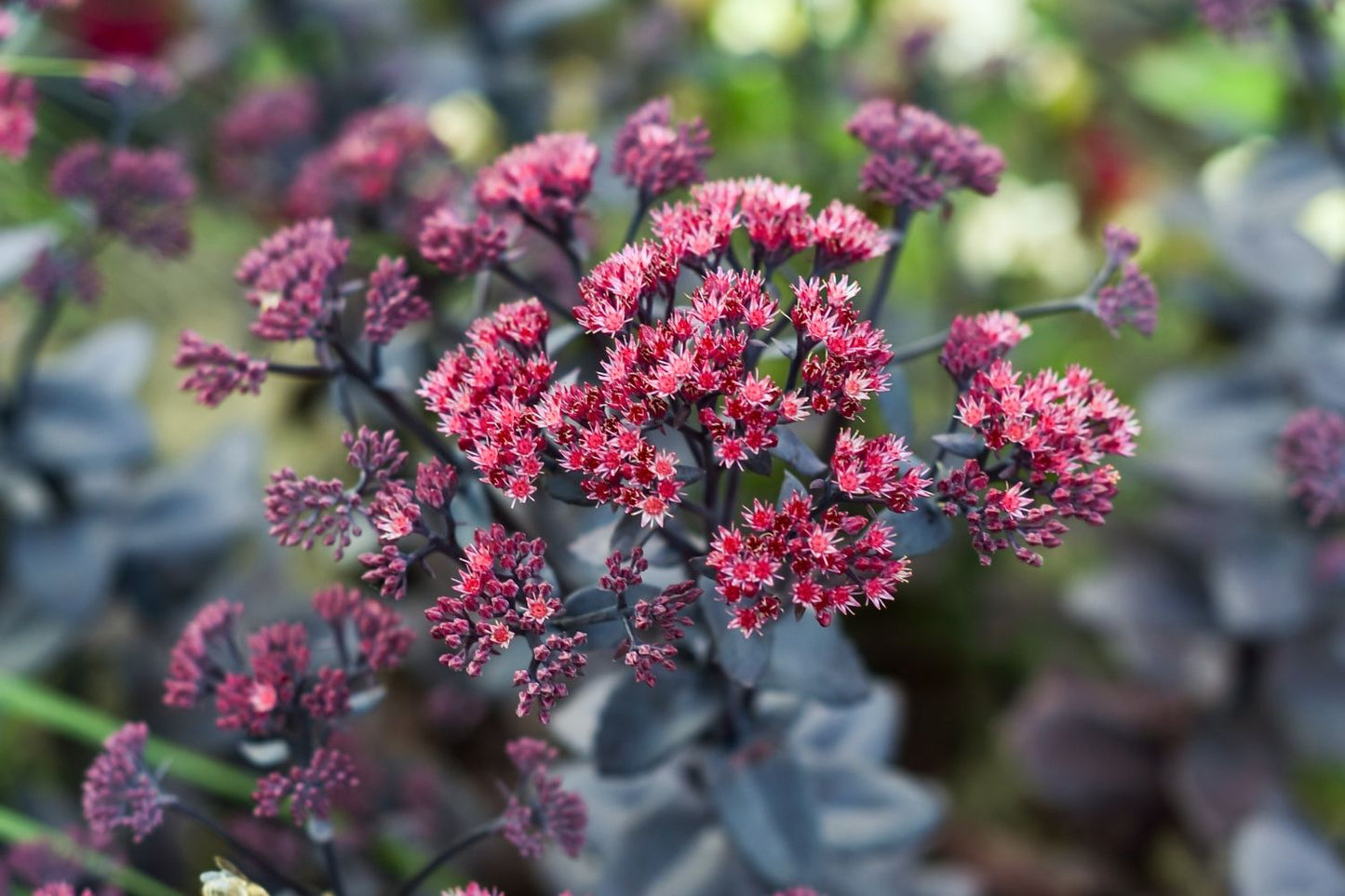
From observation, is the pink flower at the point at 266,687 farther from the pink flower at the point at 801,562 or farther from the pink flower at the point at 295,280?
the pink flower at the point at 801,562

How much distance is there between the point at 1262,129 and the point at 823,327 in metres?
1.32

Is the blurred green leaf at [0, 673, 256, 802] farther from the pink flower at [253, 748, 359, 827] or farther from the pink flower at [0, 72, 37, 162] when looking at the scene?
the pink flower at [0, 72, 37, 162]

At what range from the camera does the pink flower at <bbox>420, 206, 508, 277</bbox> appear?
722 mm

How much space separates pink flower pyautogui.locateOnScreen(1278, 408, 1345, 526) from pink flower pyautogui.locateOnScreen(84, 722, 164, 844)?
0.78 m

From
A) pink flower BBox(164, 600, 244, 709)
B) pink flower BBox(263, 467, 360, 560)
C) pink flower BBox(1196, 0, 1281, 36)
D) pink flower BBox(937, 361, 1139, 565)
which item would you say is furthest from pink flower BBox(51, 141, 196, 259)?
pink flower BBox(1196, 0, 1281, 36)

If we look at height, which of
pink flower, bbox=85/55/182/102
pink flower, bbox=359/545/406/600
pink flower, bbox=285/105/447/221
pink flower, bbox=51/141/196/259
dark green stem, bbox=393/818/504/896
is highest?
pink flower, bbox=85/55/182/102

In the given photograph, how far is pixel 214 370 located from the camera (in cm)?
71

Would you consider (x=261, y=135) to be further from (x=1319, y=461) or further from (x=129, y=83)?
(x=1319, y=461)

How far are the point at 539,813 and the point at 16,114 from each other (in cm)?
68

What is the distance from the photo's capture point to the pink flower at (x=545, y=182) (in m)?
0.73

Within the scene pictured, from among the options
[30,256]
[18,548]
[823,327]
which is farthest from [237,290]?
[823,327]

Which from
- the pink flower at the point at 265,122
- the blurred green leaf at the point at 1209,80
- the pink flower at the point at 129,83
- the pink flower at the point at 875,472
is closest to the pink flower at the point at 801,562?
the pink flower at the point at 875,472

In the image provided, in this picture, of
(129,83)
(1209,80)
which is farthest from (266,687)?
(1209,80)

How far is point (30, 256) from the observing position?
1060 millimetres
